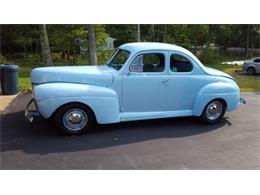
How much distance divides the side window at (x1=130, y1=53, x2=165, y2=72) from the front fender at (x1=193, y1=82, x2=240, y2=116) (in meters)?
1.13

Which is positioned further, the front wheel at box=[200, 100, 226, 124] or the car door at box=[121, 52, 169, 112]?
the front wheel at box=[200, 100, 226, 124]

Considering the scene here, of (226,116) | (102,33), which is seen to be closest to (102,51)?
(102,33)

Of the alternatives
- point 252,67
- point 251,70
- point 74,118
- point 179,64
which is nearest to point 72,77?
point 74,118

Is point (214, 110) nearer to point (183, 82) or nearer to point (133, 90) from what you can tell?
point (183, 82)

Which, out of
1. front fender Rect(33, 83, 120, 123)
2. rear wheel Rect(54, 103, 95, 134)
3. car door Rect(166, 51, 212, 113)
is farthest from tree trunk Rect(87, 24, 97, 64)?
rear wheel Rect(54, 103, 95, 134)

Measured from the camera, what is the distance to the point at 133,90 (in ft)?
21.6

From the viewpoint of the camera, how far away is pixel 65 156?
515 cm

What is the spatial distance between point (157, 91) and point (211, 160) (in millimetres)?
2106

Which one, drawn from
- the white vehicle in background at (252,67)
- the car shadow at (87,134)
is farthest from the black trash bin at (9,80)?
the white vehicle in background at (252,67)

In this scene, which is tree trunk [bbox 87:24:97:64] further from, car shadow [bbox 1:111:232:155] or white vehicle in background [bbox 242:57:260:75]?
white vehicle in background [bbox 242:57:260:75]

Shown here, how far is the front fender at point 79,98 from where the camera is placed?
598cm

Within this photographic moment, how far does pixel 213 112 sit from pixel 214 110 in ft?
0.17

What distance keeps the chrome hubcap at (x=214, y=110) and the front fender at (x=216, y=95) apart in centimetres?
17

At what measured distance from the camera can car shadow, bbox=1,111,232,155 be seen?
5.59 m
